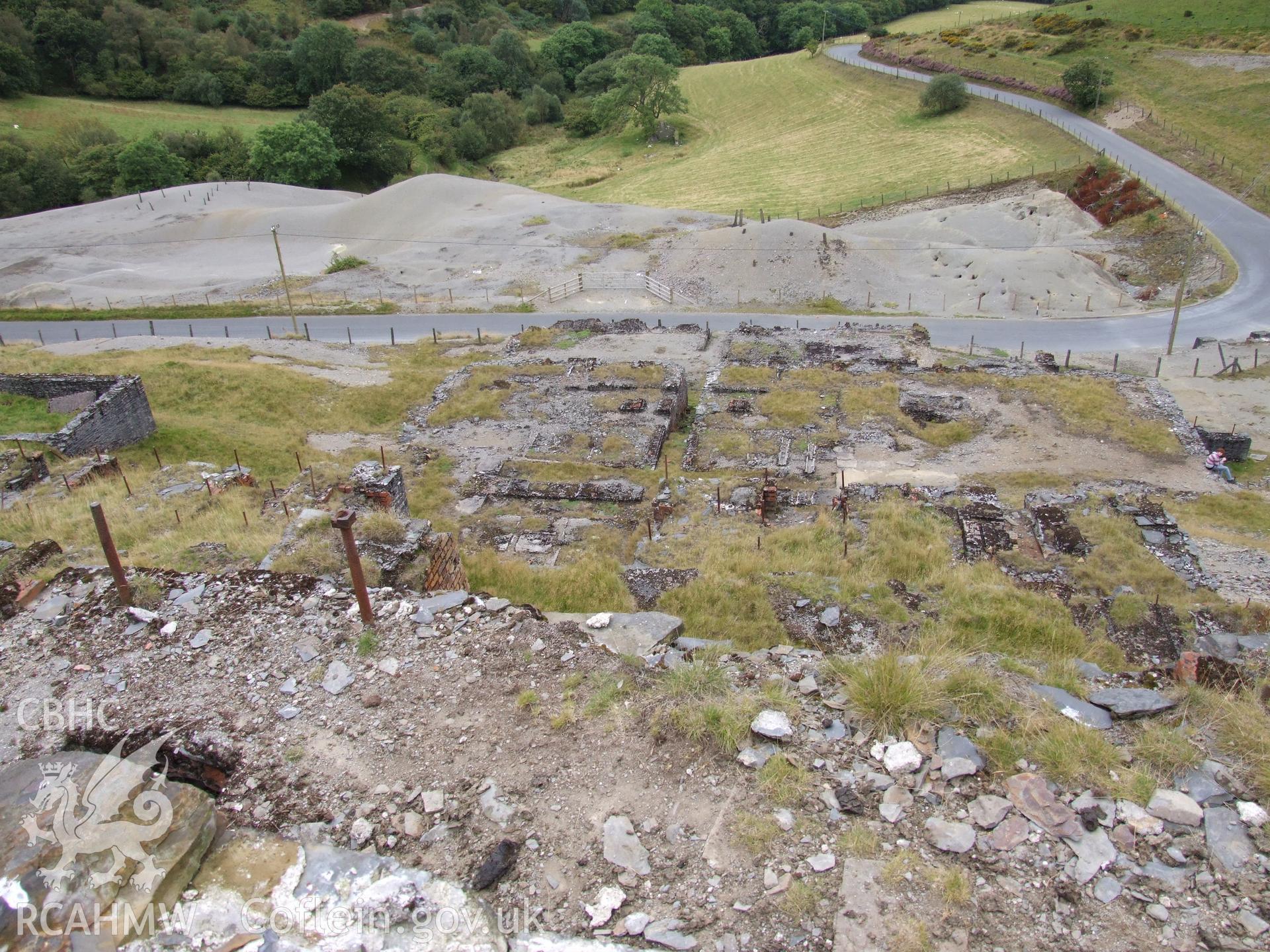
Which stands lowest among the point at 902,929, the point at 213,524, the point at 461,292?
the point at 461,292

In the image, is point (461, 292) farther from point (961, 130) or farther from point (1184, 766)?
point (961, 130)

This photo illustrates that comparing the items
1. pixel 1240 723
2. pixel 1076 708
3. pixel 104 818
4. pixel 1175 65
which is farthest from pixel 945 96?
pixel 104 818

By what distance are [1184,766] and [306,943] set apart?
7471 mm

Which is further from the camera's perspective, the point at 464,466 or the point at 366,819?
the point at 464,466

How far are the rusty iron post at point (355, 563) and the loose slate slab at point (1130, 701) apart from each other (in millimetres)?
7959

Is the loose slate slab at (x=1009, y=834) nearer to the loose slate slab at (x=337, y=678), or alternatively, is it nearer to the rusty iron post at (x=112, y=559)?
the loose slate slab at (x=337, y=678)

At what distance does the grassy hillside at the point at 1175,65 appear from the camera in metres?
52.5

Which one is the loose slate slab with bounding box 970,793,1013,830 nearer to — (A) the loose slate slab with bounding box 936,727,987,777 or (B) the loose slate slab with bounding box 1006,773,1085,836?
(B) the loose slate slab with bounding box 1006,773,1085,836

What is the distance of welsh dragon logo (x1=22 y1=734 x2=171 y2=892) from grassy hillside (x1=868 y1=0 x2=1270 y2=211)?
5931 centimetres

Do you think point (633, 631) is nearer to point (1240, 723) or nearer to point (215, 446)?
point (1240, 723)

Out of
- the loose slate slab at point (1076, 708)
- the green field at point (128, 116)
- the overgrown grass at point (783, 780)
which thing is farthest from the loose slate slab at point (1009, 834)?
the green field at point (128, 116)

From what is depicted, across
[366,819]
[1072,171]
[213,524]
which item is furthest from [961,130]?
[366,819]

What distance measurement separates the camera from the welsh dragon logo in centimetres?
602

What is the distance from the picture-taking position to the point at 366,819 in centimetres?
689
